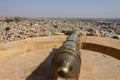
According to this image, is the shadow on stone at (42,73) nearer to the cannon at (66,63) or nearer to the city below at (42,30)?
the cannon at (66,63)

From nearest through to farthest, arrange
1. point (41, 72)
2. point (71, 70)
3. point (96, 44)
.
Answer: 1. point (71, 70)
2. point (41, 72)
3. point (96, 44)

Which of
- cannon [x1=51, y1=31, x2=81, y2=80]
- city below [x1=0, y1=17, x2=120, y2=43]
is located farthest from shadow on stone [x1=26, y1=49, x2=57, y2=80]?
city below [x1=0, y1=17, x2=120, y2=43]

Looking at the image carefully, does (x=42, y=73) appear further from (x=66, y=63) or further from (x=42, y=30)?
(x=42, y=30)

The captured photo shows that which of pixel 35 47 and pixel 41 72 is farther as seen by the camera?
pixel 35 47

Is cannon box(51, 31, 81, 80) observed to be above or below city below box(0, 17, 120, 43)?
above

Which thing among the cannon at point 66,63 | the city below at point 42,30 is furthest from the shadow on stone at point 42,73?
the city below at point 42,30

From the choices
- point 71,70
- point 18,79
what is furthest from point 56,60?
point 18,79

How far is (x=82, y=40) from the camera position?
33.3 feet

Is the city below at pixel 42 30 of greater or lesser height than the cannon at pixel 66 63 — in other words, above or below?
below

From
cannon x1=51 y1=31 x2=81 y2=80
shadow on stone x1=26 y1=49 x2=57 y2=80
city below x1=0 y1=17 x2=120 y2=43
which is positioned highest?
cannon x1=51 y1=31 x2=81 y2=80

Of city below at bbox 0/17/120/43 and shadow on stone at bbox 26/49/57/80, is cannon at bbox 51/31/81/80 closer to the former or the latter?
shadow on stone at bbox 26/49/57/80

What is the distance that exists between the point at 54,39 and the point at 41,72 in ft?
13.0

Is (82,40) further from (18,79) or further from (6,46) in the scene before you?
(18,79)

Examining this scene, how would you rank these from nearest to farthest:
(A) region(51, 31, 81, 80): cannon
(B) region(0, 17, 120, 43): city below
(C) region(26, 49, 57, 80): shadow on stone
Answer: (A) region(51, 31, 81, 80): cannon
(C) region(26, 49, 57, 80): shadow on stone
(B) region(0, 17, 120, 43): city below
